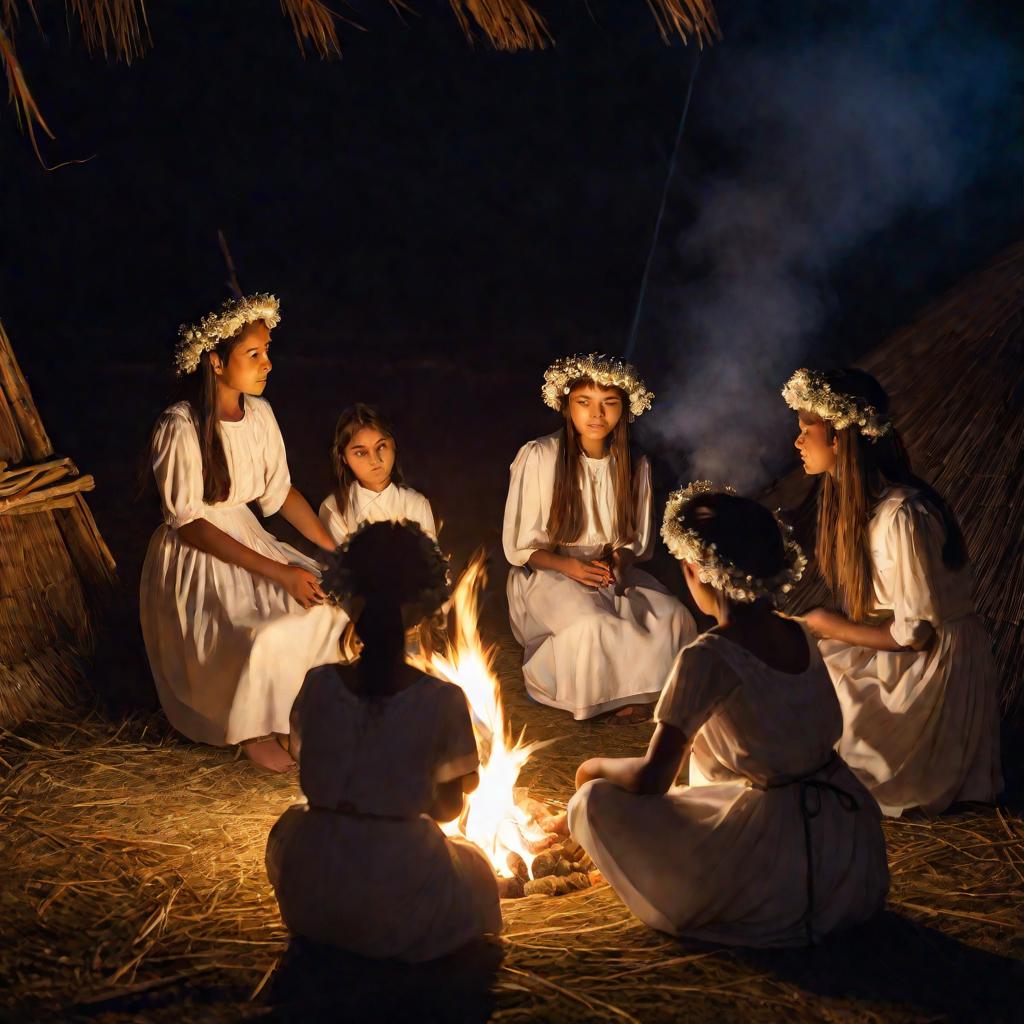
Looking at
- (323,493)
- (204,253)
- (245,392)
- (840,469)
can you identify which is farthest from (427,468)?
(840,469)

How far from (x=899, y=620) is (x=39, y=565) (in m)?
3.34

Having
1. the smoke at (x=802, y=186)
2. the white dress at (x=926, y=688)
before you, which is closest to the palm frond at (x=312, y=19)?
the white dress at (x=926, y=688)

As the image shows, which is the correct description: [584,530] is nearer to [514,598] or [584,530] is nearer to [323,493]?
[514,598]

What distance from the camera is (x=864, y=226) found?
7.21 m

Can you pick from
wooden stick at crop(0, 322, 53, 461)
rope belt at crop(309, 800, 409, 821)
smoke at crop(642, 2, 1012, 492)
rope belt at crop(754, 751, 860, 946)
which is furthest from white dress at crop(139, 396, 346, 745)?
smoke at crop(642, 2, 1012, 492)

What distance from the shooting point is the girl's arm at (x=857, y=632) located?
402 cm

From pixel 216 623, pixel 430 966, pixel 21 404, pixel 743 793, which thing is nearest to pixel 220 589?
pixel 216 623

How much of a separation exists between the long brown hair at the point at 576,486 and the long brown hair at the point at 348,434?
67 cm

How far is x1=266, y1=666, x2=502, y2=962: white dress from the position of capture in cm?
291

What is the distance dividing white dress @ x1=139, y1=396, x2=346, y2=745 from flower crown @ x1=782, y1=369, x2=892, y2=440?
1832 mm

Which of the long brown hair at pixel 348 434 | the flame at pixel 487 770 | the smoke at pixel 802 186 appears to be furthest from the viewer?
the smoke at pixel 802 186

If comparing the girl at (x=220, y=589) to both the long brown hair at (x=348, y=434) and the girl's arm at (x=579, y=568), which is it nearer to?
the long brown hair at (x=348, y=434)

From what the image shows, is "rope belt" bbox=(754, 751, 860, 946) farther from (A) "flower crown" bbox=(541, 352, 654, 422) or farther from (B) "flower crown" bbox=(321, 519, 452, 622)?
(A) "flower crown" bbox=(541, 352, 654, 422)

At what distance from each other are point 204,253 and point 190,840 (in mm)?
5309
